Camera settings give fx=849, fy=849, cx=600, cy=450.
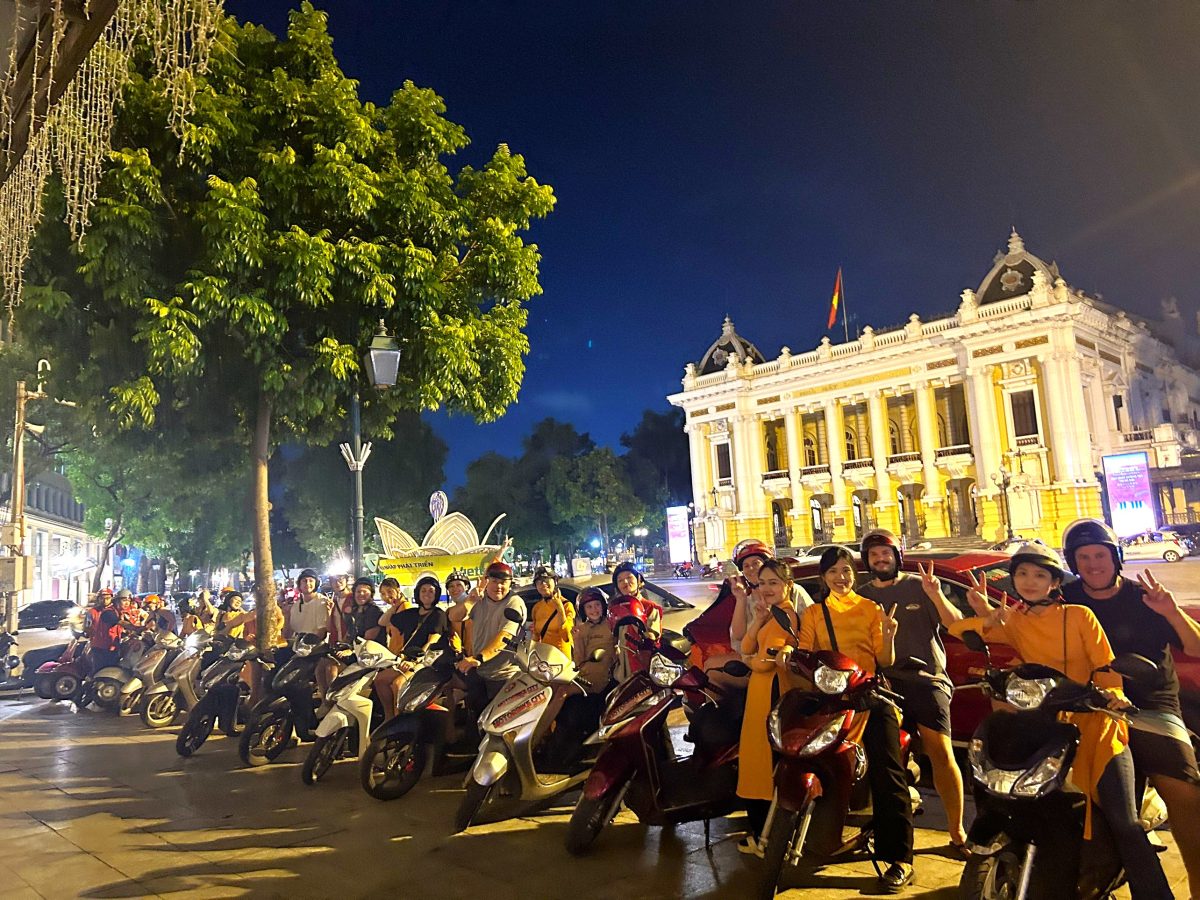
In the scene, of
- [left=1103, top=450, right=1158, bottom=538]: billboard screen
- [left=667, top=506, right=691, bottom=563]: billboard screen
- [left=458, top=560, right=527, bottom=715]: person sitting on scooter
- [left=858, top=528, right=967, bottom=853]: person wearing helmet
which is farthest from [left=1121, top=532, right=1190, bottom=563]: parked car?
[left=858, top=528, right=967, bottom=853]: person wearing helmet

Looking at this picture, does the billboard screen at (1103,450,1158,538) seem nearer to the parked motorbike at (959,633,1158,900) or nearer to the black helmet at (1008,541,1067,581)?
the black helmet at (1008,541,1067,581)

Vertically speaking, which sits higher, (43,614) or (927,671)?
(43,614)

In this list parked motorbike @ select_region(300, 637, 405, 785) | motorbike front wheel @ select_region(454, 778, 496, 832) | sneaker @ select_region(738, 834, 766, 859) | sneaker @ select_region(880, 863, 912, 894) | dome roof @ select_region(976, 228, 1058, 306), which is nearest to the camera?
sneaker @ select_region(880, 863, 912, 894)

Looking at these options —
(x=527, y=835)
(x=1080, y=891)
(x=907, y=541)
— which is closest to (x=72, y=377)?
(x=527, y=835)

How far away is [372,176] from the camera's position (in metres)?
10.6

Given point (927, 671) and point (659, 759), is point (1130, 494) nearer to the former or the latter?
point (927, 671)

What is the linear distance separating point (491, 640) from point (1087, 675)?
4.31 meters

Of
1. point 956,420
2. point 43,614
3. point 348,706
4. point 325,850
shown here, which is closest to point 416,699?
point 348,706

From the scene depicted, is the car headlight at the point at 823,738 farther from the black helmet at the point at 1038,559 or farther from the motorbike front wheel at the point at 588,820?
the motorbike front wheel at the point at 588,820

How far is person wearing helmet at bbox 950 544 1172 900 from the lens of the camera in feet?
10.6

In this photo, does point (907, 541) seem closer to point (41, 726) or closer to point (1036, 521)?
point (1036, 521)

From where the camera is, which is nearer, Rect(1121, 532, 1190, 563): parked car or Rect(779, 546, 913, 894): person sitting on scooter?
Rect(779, 546, 913, 894): person sitting on scooter

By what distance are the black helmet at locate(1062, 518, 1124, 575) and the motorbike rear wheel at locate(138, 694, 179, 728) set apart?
405 inches

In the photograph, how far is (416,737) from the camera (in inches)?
250
